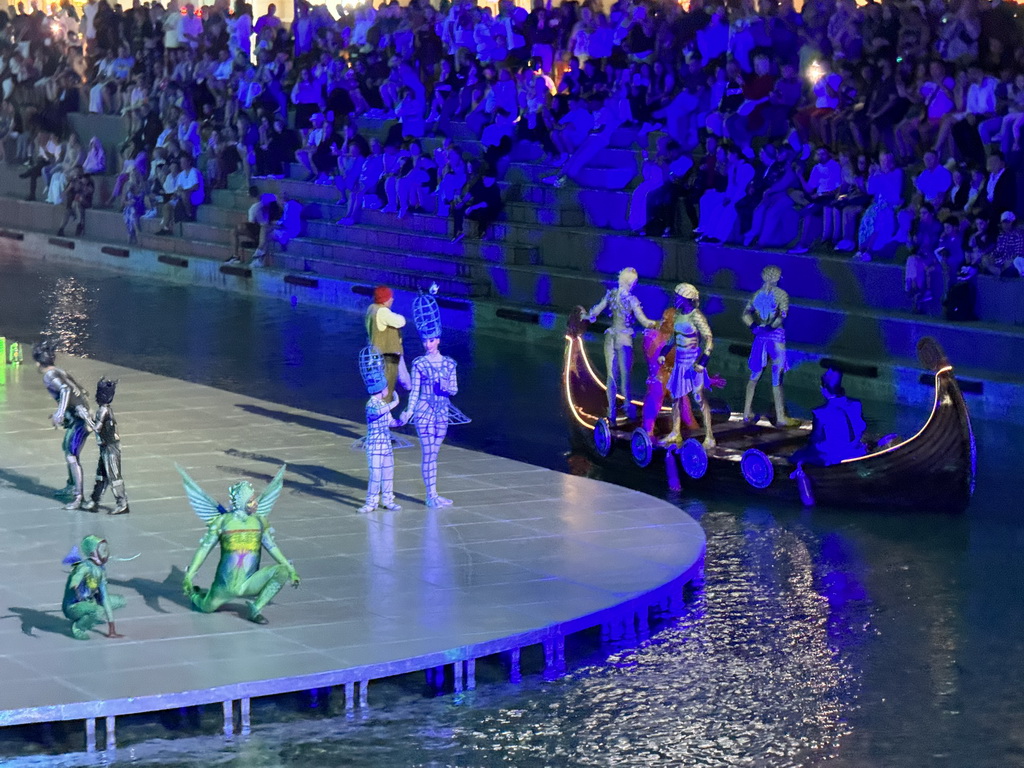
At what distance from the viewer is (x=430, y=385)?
521 inches

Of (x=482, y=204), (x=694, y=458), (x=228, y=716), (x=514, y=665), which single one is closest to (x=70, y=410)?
(x=228, y=716)

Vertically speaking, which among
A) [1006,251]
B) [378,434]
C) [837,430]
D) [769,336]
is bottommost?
[378,434]

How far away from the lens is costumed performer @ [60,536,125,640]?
34.2ft

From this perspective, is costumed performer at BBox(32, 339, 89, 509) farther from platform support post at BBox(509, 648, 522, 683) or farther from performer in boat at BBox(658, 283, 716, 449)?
performer in boat at BBox(658, 283, 716, 449)

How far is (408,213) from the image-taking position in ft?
87.0

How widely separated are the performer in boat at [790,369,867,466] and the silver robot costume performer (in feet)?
10.1

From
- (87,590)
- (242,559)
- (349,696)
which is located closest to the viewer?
(349,696)

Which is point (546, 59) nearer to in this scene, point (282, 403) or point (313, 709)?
point (282, 403)

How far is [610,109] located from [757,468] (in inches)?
440

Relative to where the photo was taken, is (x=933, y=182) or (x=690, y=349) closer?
(x=690, y=349)

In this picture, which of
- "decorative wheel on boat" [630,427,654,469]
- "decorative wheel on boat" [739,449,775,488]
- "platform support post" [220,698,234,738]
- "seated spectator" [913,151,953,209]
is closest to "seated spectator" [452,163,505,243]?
"seated spectator" [913,151,953,209]

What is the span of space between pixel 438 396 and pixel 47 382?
114 inches

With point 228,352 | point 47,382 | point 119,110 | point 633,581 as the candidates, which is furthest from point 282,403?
point 119,110

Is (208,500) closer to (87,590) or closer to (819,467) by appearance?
(87,590)
